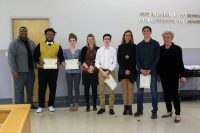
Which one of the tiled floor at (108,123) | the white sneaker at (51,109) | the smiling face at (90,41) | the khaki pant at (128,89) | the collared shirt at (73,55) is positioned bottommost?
the tiled floor at (108,123)

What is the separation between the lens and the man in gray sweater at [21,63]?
595 centimetres

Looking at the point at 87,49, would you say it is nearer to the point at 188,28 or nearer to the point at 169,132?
the point at 169,132

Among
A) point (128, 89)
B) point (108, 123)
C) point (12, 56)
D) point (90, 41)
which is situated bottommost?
point (108, 123)

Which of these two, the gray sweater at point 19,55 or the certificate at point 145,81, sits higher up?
the gray sweater at point 19,55

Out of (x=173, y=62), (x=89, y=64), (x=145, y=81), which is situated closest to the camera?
(x=173, y=62)

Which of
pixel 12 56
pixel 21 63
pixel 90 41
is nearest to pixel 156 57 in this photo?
pixel 90 41

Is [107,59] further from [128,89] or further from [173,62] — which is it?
[173,62]

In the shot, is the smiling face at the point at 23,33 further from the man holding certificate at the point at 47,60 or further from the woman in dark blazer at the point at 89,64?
the woman in dark blazer at the point at 89,64

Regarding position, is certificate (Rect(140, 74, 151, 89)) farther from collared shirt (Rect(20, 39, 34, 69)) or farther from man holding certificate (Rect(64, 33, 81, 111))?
collared shirt (Rect(20, 39, 34, 69))

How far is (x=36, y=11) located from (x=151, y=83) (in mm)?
3001

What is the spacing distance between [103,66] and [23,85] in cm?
167

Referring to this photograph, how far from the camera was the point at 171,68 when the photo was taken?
5199 mm

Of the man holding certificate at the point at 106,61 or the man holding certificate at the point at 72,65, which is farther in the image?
the man holding certificate at the point at 72,65

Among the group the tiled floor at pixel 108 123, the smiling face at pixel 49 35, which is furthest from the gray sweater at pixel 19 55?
the tiled floor at pixel 108 123
